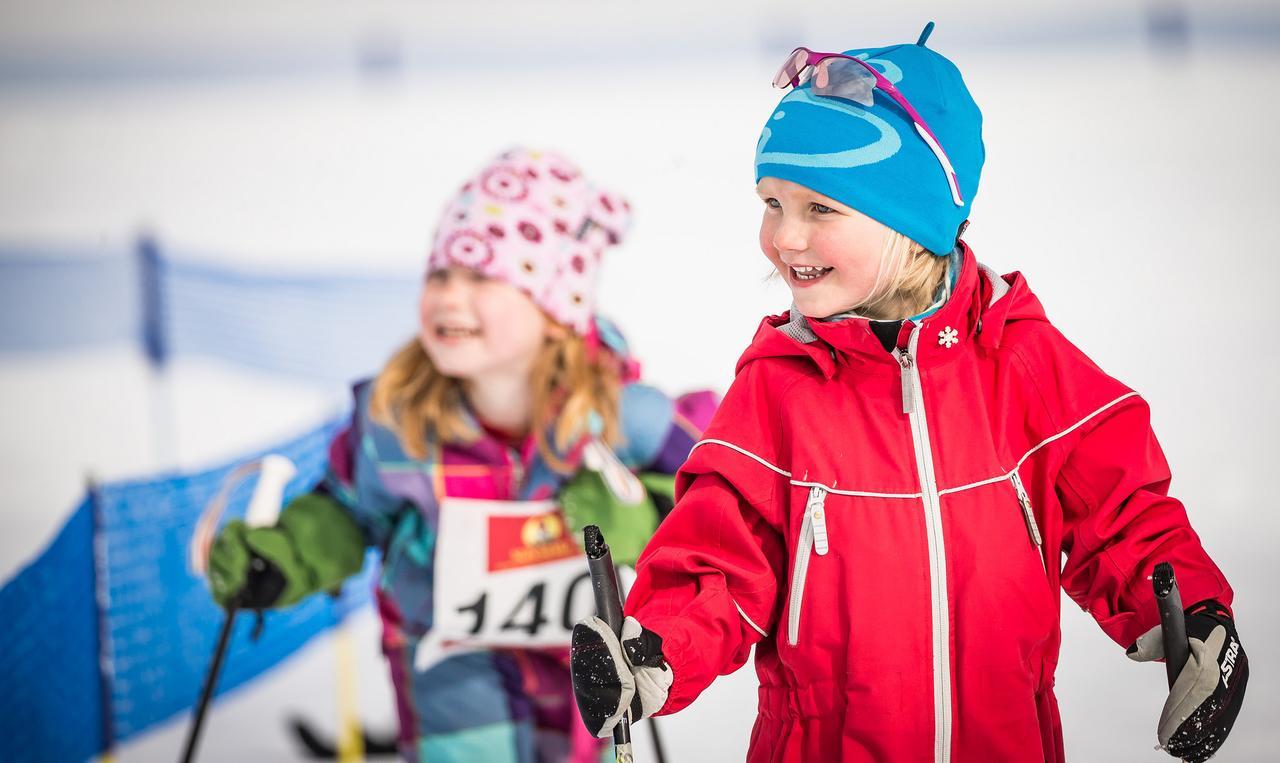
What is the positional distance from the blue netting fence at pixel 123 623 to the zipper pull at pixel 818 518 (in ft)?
6.55

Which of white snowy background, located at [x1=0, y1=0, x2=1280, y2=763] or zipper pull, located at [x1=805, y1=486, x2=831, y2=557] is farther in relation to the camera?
white snowy background, located at [x1=0, y1=0, x2=1280, y2=763]

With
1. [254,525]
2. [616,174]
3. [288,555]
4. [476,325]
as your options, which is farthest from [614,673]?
[616,174]

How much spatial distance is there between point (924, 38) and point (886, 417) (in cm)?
44

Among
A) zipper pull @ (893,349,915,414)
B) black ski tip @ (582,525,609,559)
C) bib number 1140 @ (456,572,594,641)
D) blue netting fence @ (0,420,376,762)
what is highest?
zipper pull @ (893,349,915,414)

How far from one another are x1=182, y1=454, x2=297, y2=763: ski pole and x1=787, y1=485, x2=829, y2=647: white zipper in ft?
3.77

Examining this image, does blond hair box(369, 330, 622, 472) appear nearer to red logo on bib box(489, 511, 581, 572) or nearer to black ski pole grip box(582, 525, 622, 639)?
red logo on bib box(489, 511, 581, 572)

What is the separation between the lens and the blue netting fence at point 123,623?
8.99ft

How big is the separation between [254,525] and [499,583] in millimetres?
476

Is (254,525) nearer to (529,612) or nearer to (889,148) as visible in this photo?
(529,612)

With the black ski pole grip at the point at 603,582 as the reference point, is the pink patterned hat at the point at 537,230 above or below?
above

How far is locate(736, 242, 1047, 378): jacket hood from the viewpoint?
4.50ft

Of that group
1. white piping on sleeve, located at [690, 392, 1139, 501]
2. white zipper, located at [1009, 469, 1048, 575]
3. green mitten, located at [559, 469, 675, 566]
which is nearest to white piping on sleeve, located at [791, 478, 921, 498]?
white piping on sleeve, located at [690, 392, 1139, 501]

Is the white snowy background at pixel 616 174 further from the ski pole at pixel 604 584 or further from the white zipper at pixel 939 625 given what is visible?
the ski pole at pixel 604 584

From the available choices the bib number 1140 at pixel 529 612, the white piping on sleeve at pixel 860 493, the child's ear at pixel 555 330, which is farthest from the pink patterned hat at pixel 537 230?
the white piping on sleeve at pixel 860 493
